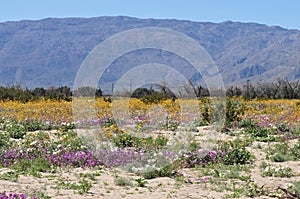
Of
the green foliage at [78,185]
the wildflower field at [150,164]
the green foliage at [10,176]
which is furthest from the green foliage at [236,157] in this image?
the green foliage at [10,176]

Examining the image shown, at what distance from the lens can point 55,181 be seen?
8.02 m

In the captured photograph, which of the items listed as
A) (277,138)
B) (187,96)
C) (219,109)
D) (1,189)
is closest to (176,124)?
(219,109)

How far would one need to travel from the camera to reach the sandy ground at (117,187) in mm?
7227

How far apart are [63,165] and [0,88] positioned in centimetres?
2271

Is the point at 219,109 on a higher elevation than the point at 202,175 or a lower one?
higher

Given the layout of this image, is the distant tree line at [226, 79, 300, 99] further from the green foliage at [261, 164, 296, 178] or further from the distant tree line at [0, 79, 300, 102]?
the green foliage at [261, 164, 296, 178]

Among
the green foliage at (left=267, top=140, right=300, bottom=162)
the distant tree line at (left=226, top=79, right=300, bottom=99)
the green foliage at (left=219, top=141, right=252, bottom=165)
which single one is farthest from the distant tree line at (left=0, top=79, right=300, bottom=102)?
the green foliage at (left=219, top=141, right=252, bottom=165)

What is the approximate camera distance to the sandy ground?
23.7ft

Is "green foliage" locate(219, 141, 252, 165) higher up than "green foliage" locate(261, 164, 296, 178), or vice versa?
"green foliage" locate(219, 141, 252, 165)

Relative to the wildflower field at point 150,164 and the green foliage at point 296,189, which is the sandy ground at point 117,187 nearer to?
the wildflower field at point 150,164

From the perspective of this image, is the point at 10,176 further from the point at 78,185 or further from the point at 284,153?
the point at 284,153

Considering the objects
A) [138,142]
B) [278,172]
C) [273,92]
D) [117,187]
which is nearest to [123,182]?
[117,187]

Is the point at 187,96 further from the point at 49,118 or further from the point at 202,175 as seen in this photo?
the point at 202,175

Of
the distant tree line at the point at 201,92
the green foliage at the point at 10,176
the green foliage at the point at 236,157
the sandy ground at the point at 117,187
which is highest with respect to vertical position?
the distant tree line at the point at 201,92
